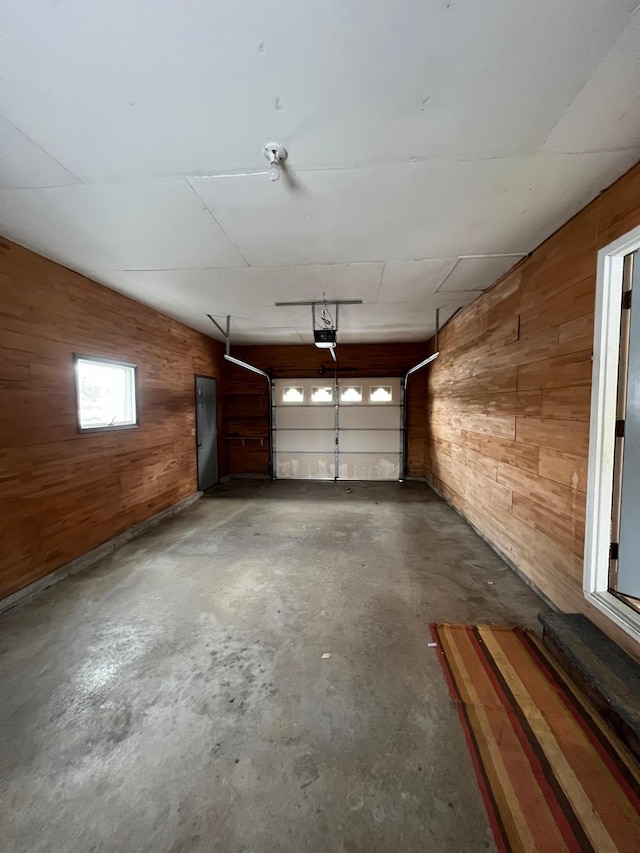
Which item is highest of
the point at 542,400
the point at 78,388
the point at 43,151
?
the point at 43,151

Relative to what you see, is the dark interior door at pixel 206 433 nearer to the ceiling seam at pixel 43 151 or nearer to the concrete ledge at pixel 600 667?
the ceiling seam at pixel 43 151

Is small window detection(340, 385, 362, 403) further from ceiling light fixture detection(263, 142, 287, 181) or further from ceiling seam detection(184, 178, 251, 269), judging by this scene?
ceiling light fixture detection(263, 142, 287, 181)

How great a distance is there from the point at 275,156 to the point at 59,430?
2831 millimetres

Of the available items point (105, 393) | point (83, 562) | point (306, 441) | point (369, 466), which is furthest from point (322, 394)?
point (83, 562)

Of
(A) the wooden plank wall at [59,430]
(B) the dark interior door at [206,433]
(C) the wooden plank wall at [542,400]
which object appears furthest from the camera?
(B) the dark interior door at [206,433]

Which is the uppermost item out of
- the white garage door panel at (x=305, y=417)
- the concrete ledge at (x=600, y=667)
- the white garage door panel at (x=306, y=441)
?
the white garage door panel at (x=305, y=417)

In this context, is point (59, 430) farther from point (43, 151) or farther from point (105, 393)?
point (43, 151)

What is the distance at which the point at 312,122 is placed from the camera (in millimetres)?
1465

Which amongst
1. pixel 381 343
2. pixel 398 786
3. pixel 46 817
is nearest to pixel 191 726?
pixel 46 817

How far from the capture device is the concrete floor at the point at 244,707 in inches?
46.8

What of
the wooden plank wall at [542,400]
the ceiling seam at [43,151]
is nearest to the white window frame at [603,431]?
the wooden plank wall at [542,400]

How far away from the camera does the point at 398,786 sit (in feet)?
4.26

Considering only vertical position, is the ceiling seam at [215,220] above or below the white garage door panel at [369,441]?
above

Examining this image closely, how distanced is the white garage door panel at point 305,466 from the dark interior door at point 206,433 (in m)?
1.44
